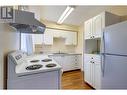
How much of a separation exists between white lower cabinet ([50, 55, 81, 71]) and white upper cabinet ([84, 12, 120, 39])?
1.64 m

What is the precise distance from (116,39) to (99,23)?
3.14 feet

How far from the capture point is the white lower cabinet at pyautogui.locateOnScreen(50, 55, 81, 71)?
4.62 m

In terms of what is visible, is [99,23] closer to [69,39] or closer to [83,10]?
[83,10]

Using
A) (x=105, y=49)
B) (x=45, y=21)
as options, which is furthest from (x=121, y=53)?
(x=45, y=21)

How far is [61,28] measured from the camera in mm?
5188

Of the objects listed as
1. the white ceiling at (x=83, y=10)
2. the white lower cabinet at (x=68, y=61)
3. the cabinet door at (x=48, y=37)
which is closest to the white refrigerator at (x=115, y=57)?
the white ceiling at (x=83, y=10)

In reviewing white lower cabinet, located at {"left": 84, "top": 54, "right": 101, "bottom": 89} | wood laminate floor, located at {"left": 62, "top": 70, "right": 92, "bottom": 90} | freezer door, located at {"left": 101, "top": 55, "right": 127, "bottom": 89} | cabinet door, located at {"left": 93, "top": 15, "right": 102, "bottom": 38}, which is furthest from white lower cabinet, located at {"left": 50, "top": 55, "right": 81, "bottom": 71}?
freezer door, located at {"left": 101, "top": 55, "right": 127, "bottom": 89}

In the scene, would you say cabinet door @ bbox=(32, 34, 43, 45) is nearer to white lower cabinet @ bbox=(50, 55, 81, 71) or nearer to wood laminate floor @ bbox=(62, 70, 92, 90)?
white lower cabinet @ bbox=(50, 55, 81, 71)

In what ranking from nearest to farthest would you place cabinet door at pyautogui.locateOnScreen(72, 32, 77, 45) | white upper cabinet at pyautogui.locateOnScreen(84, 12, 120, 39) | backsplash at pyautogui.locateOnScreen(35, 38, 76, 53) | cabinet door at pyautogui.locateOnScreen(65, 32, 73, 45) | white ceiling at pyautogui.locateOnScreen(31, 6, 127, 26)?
white upper cabinet at pyautogui.locateOnScreen(84, 12, 120, 39) < white ceiling at pyautogui.locateOnScreen(31, 6, 127, 26) < backsplash at pyautogui.locateOnScreen(35, 38, 76, 53) < cabinet door at pyautogui.locateOnScreen(65, 32, 73, 45) < cabinet door at pyautogui.locateOnScreen(72, 32, 77, 45)

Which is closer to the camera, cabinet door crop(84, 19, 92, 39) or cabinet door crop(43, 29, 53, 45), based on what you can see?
cabinet door crop(84, 19, 92, 39)

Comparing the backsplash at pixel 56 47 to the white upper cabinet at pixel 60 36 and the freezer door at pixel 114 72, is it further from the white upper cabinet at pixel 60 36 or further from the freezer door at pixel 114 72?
the freezer door at pixel 114 72

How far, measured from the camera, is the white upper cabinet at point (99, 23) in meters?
2.60

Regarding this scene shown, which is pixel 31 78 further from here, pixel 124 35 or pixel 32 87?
pixel 124 35

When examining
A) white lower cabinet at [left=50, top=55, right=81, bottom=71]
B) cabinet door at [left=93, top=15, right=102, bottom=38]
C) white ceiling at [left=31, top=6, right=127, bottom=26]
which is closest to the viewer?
cabinet door at [left=93, top=15, right=102, bottom=38]
